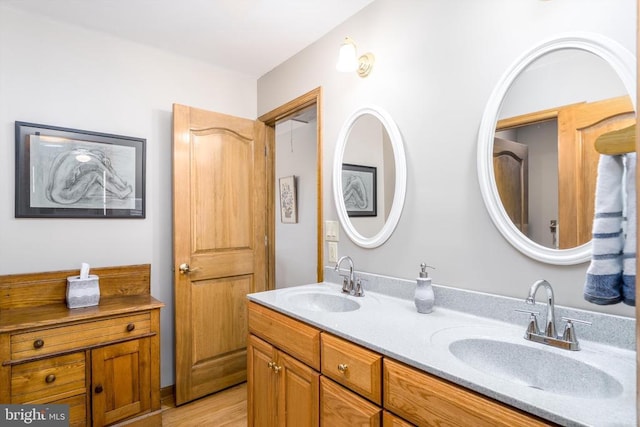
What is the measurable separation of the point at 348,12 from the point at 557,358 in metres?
1.95

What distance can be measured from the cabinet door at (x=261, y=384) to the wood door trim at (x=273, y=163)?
25.6 inches

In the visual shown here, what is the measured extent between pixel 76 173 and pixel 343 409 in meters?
2.09

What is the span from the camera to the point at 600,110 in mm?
1099

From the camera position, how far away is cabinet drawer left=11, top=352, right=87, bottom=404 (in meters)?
1.65

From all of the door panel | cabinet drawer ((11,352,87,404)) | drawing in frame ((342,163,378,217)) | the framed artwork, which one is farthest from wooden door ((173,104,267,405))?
drawing in frame ((342,163,378,217))

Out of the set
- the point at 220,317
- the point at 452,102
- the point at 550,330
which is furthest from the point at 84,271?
the point at 550,330

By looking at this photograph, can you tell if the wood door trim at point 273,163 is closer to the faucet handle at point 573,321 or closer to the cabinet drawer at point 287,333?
the cabinet drawer at point 287,333

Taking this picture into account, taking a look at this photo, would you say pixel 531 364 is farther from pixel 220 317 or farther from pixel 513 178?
pixel 220 317

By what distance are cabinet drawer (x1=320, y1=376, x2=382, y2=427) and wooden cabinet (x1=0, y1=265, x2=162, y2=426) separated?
1257 mm

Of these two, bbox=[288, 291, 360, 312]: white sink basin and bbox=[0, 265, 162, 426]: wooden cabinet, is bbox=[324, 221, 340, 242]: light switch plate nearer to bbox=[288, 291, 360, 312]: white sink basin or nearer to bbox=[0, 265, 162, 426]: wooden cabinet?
bbox=[288, 291, 360, 312]: white sink basin

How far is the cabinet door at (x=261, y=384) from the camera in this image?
5.29 feet

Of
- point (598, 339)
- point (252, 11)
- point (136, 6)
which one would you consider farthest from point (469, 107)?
point (136, 6)

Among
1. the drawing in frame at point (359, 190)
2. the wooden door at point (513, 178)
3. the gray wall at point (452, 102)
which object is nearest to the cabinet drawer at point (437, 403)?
the gray wall at point (452, 102)

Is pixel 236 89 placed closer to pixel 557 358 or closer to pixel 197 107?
pixel 197 107
